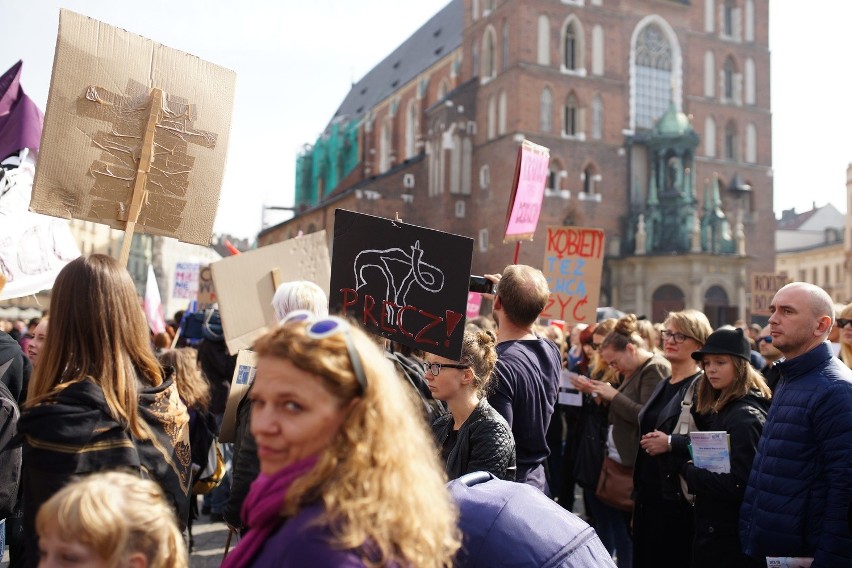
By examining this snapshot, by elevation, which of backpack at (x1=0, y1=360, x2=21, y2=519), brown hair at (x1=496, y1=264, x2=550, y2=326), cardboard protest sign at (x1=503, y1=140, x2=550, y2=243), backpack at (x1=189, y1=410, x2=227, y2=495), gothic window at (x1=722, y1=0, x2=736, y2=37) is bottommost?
backpack at (x1=189, y1=410, x2=227, y2=495)

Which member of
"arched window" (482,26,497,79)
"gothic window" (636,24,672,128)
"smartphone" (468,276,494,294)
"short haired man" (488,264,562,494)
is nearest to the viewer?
"short haired man" (488,264,562,494)

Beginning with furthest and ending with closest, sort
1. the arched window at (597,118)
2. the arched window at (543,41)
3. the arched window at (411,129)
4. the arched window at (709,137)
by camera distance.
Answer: the arched window at (411,129)
the arched window at (709,137)
the arched window at (597,118)
the arched window at (543,41)

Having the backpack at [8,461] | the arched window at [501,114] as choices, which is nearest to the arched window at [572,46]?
the arched window at [501,114]

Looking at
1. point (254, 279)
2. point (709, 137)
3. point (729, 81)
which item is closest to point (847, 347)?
point (254, 279)

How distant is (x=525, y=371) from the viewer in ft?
12.4

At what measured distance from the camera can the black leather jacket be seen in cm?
316

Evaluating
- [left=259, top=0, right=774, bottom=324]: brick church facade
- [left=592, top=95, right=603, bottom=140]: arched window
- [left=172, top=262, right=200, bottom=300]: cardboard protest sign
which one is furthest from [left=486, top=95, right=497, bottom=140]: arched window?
[left=172, top=262, right=200, bottom=300]: cardboard protest sign

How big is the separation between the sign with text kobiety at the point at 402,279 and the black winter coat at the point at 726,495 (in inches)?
61.7

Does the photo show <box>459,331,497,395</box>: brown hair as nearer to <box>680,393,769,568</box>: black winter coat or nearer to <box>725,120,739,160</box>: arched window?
<box>680,393,769,568</box>: black winter coat

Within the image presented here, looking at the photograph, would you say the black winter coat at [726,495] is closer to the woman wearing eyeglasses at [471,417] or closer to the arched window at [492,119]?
the woman wearing eyeglasses at [471,417]

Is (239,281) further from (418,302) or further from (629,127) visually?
(629,127)

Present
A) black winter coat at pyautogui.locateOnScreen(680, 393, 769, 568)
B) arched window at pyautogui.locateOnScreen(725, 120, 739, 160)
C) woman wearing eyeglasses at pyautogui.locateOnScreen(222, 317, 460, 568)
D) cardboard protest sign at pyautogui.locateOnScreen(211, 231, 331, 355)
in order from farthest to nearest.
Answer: arched window at pyautogui.locateOnScreen(725, 120, 739, 160)
cardboard protest sign at pyautogui.locateOnScreen(211, 231, 331, 355)
black winter coat at pyautogui.locateOnScreen(680, 393, 769, 568)
woman wearing eyeglasses at pyautogui.locateOnScreen(222, 317, 460, 568)

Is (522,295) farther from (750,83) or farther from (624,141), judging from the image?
(750,83)

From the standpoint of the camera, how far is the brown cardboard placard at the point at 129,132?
3787mm
